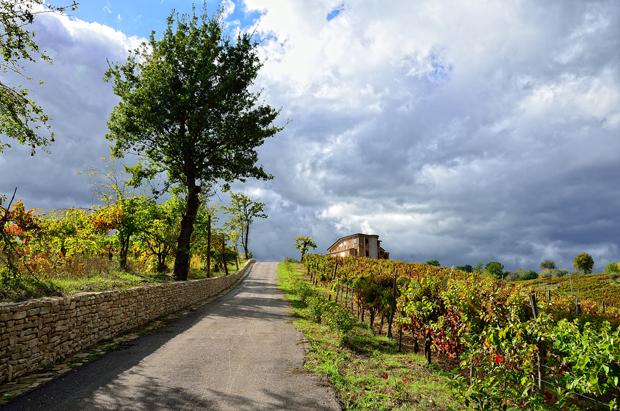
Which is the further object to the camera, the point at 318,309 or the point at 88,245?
the point at 88,245

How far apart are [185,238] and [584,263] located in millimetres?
71148

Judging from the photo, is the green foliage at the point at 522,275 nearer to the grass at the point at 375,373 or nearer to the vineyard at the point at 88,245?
the vineyard at the point at 88,245

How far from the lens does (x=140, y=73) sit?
23547 mm

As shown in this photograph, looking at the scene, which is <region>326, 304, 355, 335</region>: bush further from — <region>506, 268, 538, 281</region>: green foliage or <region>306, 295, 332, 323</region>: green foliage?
<region>506, 268, 538, 281</region>: green foliage

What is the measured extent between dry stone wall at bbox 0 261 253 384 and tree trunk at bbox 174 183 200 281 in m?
8.48

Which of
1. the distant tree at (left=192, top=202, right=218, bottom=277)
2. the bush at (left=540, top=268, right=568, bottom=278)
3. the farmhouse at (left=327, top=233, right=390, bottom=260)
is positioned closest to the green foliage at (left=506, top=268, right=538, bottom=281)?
the bush at (left=540, top=268, right=568, bottom=278)

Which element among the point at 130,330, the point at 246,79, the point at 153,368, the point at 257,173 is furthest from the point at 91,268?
the point at 246,79

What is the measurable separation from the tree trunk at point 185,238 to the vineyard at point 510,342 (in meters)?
11.4

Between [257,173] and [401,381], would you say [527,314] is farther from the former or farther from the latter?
[257,173]

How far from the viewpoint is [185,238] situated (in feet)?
79.5

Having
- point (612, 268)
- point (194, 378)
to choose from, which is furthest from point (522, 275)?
point (194, 378)

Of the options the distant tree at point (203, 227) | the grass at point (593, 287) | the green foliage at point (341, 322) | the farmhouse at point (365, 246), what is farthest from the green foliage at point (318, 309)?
the farmhouse at point (365, 246)

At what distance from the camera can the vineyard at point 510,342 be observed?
4.71 meters

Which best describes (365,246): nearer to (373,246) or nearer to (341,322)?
(373,246)
